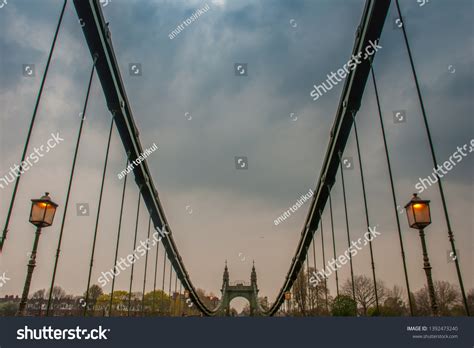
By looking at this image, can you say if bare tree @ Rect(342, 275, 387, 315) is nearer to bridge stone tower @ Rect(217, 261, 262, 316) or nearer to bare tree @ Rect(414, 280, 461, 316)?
bare tree @ Rect(414, 280, 461, 316)

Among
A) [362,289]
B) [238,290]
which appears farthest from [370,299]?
[238,290]

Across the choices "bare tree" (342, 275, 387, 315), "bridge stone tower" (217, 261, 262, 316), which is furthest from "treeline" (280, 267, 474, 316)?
"bridge stone tower" (217, 261, 262, 316)

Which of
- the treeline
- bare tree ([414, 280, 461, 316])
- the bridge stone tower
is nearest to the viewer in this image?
the treeline

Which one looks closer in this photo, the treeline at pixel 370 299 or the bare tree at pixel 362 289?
the treeline at pixel 370 299

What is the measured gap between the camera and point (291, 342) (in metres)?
4.94

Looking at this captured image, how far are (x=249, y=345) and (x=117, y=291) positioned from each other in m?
126

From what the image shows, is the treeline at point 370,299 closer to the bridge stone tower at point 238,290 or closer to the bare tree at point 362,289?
the bare tree at point 362,289

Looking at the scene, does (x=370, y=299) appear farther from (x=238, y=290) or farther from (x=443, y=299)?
(x=238, y=290)

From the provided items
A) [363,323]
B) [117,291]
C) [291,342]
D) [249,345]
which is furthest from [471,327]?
[117,291]

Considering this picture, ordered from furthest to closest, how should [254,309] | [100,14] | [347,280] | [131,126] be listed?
1. [254,309]
2. [347,280]
3. [131,126]
4. [100,14]

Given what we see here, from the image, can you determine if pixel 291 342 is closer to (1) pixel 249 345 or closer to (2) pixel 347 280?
(1) pixel 249 345

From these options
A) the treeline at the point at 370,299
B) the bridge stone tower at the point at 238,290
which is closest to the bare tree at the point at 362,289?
the treeline at the point at 370,299

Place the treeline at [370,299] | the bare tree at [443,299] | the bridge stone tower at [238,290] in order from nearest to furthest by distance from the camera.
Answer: the treeline at [370,299], the bare tree at [443,299], the bridge stone tower at [238,290]

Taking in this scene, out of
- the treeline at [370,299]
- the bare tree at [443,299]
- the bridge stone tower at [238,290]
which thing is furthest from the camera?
the bridge stone tower at [238,290]
